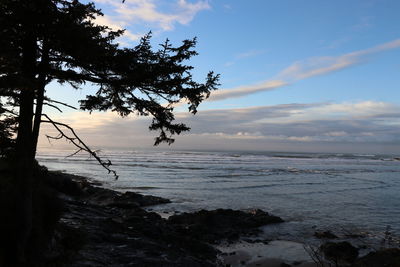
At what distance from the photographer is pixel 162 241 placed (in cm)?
1222

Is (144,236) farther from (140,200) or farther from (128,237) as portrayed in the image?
(140,200)

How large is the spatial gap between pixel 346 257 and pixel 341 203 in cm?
A: 1258

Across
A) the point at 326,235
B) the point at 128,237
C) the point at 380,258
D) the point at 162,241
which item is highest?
the point at 380,258

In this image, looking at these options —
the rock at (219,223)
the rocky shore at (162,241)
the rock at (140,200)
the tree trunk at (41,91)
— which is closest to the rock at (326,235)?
the rocky shore at (162,241)

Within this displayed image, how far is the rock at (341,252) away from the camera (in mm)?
11375

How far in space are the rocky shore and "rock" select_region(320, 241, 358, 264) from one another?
1.2 inches

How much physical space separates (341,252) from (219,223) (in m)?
6.04

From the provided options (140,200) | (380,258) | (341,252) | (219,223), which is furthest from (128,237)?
(140,200)

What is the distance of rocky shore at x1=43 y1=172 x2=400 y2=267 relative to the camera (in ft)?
31.1

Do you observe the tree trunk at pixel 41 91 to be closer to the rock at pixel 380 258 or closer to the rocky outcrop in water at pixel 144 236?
the rocky outcrop in water at pixel 144 236

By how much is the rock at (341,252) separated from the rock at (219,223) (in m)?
3.84

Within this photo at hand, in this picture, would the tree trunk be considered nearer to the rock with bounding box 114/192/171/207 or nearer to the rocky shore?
the rocky shore

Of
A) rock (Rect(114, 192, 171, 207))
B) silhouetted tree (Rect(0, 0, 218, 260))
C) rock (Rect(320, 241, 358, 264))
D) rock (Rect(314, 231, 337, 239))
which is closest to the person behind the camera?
silhouetted tree (Rect(0, 0, 218, 260))

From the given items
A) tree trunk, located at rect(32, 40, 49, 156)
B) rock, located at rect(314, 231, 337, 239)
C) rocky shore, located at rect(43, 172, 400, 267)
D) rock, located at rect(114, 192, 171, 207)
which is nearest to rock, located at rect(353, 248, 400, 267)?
rocky shore, located at rect(43, 172, 400, 267)
